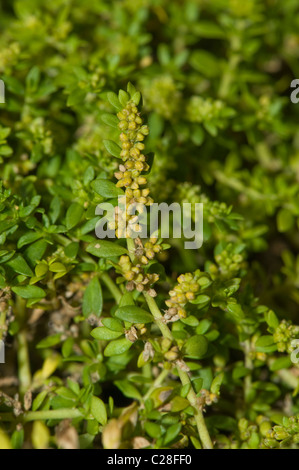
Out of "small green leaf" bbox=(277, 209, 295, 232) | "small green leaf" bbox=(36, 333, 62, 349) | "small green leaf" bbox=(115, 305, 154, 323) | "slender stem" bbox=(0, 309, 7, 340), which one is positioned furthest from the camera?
"small green leaf" bbox=(277, 209, 295, 232)

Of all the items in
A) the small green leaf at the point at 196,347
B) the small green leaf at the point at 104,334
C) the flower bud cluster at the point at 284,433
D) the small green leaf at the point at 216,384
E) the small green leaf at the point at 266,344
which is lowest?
the flower bud cluster at the point at 284,433

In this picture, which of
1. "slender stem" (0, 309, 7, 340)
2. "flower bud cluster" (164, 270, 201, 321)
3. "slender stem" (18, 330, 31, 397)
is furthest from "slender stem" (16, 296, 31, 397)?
"flower bud cluster" (164, 270, 201, 321)

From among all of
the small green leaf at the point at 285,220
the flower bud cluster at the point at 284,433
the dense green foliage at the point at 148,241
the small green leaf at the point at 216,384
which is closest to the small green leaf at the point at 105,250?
the dense green foliage at the point at 148,241

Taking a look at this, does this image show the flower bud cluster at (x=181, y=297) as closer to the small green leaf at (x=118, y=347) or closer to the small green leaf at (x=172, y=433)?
the small green leaf at (x=118, y=347)

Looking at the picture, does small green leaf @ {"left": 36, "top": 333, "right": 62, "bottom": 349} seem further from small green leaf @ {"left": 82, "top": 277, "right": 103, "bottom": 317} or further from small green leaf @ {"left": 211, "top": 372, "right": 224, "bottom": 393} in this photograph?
small green leaf @ {"left": 211, "top": 372, "right": 224, "bottom": 393}

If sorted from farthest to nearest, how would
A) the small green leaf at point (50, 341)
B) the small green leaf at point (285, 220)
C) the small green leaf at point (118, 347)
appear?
the small green leaf at point (285, 220) < the small green leaf at point (50, 341) < the small green leaf at point (118, 347)

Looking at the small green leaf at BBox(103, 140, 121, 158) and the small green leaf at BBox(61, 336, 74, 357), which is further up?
the small green leaf at BBox(103, 140, 121, 158)

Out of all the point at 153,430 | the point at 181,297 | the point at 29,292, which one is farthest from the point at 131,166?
the point at 153,430

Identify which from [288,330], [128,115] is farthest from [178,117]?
[288,330]
